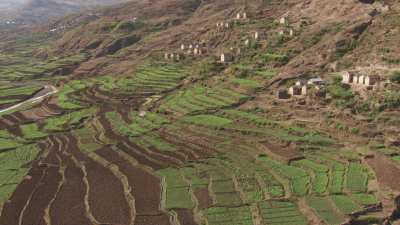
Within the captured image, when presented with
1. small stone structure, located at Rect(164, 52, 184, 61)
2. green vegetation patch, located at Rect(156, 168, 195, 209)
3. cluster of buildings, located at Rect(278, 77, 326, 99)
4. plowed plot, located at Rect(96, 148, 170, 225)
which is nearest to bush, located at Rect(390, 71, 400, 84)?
cluster of buildings, located at Rect(278, 77, 326, 99)

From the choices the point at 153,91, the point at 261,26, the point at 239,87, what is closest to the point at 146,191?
the point at 239,87

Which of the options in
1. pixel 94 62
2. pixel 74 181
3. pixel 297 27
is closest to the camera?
pixel 74 181

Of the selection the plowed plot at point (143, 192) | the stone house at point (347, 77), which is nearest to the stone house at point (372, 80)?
the stone house at point (347, 77)

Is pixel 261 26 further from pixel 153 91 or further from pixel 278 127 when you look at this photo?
pixel 278 127

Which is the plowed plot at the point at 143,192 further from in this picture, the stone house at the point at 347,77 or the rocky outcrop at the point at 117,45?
the rocky outcrop at the point at 117,45

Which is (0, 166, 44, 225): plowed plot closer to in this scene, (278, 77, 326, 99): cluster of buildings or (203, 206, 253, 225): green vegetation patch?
(203, 206, 253, 225): green vegetation patch

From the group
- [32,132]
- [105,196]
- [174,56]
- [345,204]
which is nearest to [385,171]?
[345,204]

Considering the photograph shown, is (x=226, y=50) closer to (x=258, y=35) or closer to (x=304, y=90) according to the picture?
(x=258, y=35)
